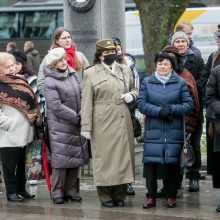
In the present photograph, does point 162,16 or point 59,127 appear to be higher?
point 162,16

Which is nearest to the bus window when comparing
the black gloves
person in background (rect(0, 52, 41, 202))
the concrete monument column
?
the concrete monument column

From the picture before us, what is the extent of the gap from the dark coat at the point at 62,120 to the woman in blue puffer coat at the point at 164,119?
0.83 m

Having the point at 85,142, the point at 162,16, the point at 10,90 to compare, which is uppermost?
the point at 162,16

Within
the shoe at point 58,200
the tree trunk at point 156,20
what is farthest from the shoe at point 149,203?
the tree trunk at point 156,20

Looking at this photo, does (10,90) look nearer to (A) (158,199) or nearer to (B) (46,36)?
(A) (158,199)

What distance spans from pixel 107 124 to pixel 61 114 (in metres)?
0.56

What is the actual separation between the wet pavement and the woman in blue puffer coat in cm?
25

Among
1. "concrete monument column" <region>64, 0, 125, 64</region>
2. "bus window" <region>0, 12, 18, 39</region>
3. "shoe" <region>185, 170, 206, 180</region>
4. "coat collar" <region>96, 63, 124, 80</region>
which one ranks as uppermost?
"bus window" <region>0, 12, 18, 39</region>

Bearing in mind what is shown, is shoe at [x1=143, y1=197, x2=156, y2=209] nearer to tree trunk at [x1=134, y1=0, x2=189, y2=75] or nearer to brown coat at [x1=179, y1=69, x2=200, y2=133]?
brown coat at [x1=179, y1=69, x2=200, y2=133]

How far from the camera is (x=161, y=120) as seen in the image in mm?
9180

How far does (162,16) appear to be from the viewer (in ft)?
50.7

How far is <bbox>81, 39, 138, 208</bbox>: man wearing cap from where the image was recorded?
30.6ft

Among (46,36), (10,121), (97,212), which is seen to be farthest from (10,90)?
(46,36)

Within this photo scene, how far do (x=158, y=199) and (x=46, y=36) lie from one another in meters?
23.4
